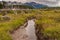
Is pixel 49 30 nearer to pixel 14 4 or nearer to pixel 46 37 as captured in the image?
pixel 46 37

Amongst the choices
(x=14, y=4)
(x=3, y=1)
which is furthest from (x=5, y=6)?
(x=14, y=4)

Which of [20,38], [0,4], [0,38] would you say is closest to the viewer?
[0,38]

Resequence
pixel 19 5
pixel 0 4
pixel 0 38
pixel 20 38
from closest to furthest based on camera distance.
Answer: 1. pixel 0 38
2. pixel 20 38
3. pixel 0 4
4. pixel 19 5

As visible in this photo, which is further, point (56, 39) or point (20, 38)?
point (20, 38)

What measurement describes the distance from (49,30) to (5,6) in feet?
139

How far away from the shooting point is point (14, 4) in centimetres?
6550

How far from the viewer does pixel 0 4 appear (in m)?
58.0

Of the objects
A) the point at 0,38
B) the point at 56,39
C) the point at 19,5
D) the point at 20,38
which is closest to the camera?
the point at 56,39

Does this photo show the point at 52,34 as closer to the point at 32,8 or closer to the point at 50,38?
the point at 50,38

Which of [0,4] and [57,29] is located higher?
[57,29]

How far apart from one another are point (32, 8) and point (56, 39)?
43872 mm

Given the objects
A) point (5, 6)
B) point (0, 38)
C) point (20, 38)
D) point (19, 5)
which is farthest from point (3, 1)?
point (0, 38)

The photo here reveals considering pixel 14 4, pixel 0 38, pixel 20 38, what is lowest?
pixel 14 4

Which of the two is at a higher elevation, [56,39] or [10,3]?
[56,39]
